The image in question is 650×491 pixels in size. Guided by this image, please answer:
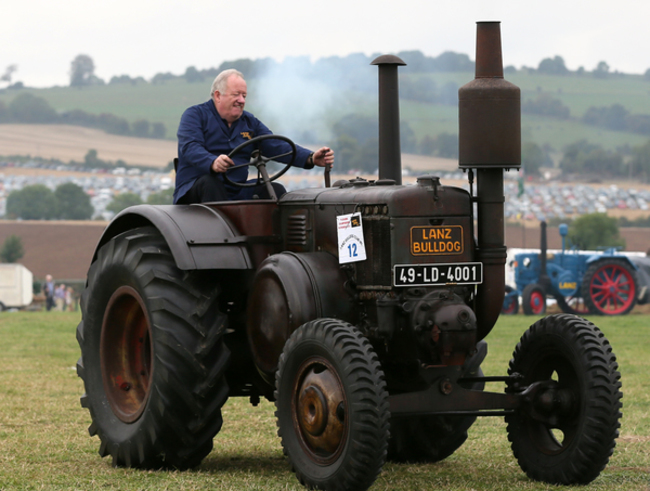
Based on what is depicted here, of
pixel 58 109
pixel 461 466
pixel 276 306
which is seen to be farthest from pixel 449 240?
pixel 58 109

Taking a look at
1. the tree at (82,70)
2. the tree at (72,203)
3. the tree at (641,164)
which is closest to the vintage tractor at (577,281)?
the tree at (72,203)

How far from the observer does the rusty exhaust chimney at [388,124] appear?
6.84m

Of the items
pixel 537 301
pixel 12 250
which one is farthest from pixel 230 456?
pixel 12 250

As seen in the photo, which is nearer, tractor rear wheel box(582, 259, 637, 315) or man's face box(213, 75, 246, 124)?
man's face box(213, 75, 246, 124)

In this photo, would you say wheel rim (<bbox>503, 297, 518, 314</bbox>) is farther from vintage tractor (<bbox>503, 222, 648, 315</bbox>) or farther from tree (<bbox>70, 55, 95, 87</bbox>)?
tree (<bbox>70, 55, 95, 87</bbox>)

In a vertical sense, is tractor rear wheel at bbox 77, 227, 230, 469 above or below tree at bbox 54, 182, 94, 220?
above

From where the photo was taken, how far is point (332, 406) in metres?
5.09

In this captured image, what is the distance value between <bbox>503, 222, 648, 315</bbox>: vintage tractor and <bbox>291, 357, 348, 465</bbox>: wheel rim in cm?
2279

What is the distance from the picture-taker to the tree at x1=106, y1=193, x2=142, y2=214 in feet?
310

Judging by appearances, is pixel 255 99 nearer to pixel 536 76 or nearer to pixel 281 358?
pixel 281 358

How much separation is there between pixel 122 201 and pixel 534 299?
230 ft

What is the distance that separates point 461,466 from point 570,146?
362 ft

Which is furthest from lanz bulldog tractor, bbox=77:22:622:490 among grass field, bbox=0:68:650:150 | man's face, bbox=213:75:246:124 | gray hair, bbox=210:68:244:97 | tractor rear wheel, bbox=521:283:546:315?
grass field, bbox=0:68:650:150

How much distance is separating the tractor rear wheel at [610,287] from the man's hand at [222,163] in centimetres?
2205
